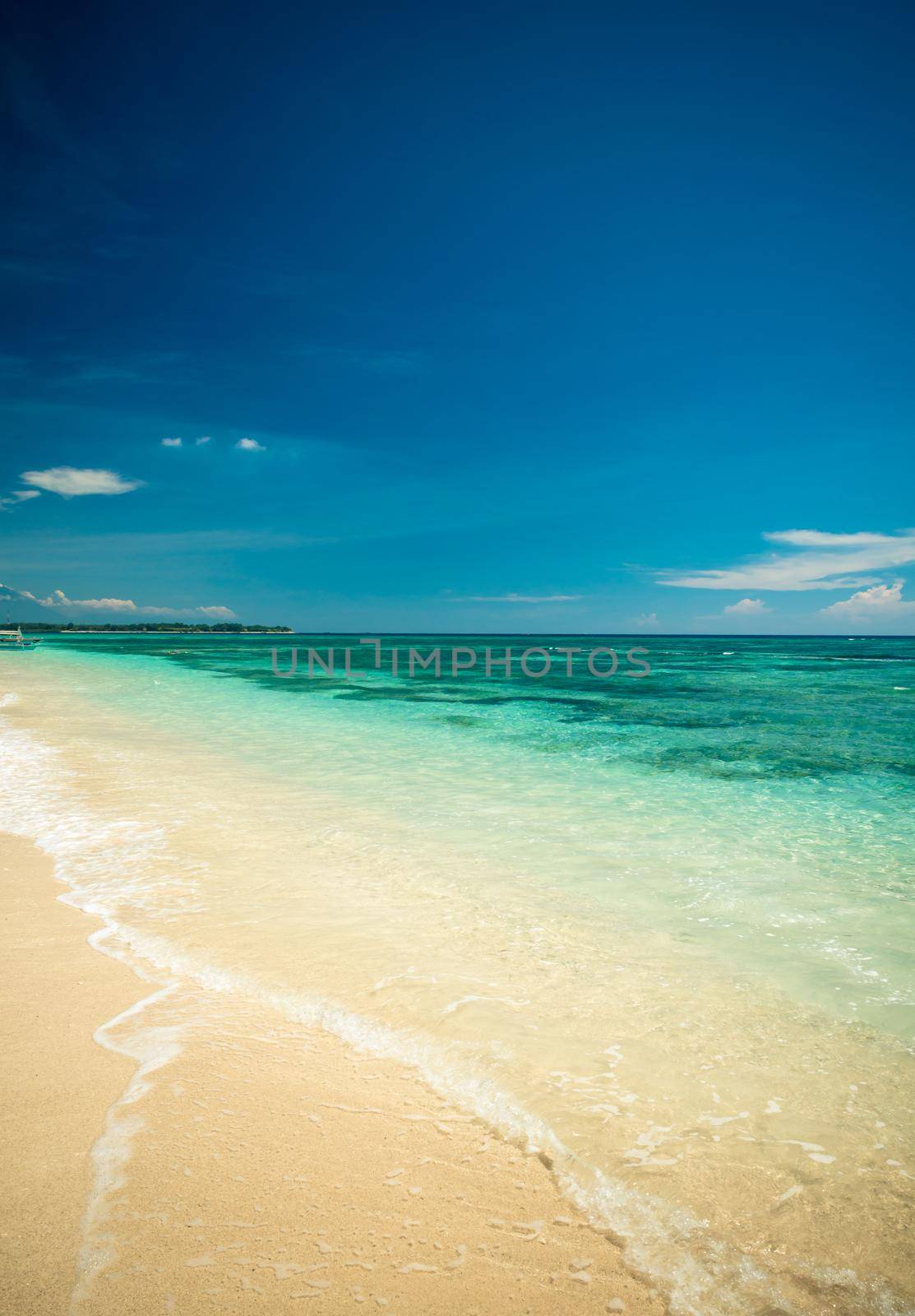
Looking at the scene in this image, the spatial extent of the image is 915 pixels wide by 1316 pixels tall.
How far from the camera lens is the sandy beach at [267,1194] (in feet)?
6.41

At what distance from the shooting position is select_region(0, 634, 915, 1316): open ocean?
2391 mm

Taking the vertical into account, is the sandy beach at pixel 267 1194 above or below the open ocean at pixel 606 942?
above

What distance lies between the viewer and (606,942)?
4523 mm

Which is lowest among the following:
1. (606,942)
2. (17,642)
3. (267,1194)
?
(606,942)

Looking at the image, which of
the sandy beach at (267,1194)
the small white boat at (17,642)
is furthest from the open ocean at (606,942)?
the small white boat at (17,642)

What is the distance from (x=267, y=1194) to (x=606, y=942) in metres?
2.87

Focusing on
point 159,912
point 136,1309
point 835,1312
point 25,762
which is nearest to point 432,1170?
point 136,1309

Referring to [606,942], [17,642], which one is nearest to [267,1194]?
[606,942]

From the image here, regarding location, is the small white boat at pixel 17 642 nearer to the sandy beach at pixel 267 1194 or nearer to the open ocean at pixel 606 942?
the open ocean at pixel 606 942

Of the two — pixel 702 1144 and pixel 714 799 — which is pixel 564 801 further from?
pixel 702 1144

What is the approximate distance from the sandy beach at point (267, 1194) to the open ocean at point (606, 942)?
235 mm

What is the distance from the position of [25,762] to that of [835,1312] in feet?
37.7

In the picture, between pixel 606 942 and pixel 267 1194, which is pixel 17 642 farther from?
pixel 267 1194

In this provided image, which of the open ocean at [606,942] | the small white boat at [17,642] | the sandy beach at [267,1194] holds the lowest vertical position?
the open ocean at [606,942]
